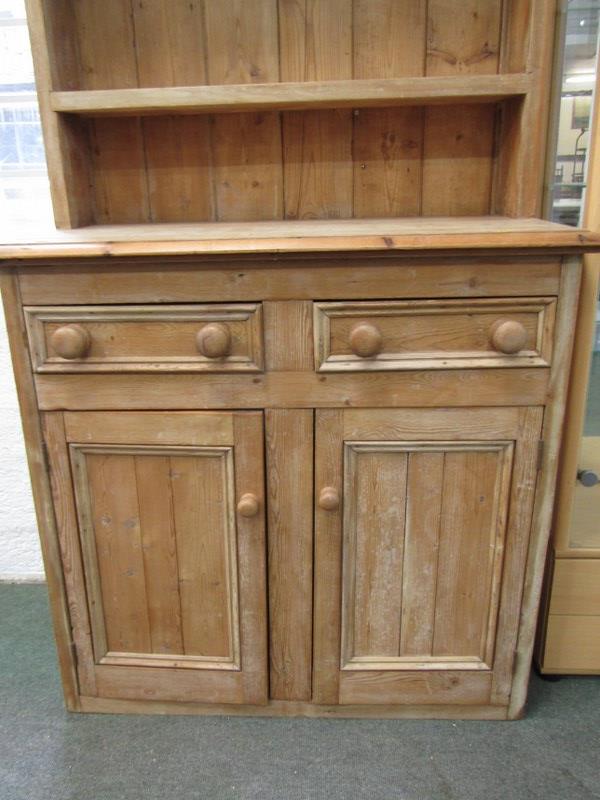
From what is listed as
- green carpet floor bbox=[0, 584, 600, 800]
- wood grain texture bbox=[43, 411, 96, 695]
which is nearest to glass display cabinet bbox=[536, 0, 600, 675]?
green carpet floor bbox=[0, 584, 600, 800]

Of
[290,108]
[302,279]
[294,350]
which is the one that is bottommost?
[294,350]

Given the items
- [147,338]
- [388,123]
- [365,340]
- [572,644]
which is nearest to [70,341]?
[147,338]

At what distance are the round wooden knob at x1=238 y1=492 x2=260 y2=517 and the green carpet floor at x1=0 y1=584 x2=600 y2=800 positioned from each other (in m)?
0.49

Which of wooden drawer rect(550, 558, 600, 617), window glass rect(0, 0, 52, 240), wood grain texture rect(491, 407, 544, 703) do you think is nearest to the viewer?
wood grain texture rect(491, 407, 544, 703)

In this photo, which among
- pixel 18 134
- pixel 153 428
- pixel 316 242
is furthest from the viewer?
pixel 18 134

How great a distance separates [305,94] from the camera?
3.82 feet

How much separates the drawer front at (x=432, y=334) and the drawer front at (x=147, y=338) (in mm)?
130

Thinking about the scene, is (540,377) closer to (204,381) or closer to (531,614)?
(531,614)

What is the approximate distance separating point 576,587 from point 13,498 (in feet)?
4.71

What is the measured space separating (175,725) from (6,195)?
129 cm

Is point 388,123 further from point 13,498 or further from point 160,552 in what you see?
point 13,498

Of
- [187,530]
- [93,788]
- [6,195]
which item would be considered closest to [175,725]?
[93,788]

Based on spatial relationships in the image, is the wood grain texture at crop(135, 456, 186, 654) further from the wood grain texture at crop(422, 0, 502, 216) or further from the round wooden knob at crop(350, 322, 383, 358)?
the wood grain texture at crop(422, 0, 502, 216)

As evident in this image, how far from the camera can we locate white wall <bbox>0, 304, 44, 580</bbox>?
160 cm
